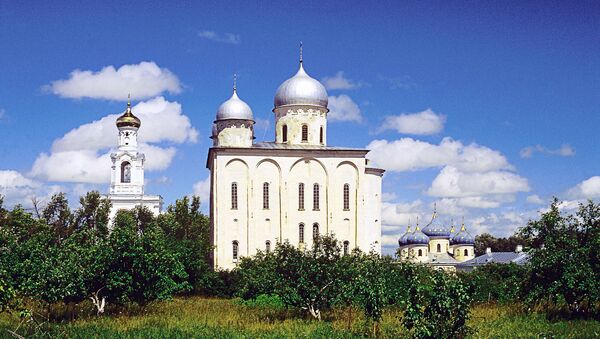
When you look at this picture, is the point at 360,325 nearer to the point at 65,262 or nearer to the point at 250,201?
the point at 65,262

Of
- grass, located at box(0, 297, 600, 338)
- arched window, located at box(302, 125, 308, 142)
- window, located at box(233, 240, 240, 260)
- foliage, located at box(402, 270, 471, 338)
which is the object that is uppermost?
arched window, located at box(302, 125, 308, 142)

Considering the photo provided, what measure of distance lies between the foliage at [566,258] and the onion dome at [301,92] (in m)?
26.1

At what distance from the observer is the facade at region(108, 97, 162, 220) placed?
227 feet

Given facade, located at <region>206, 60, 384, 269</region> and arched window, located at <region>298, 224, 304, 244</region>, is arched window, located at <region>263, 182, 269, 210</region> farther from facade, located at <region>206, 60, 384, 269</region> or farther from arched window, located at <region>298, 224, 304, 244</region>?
arched window, located at <region>298, 224, 304, 244</region>

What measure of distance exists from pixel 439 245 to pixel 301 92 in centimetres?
3300

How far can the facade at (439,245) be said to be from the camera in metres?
69.2

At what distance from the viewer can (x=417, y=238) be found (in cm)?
6919

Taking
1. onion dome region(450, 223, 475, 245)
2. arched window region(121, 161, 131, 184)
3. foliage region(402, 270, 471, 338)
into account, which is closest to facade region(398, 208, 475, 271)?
onion dome region(450, 223, 475, 245)

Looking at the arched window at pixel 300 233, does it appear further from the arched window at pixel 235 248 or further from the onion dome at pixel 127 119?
the onion dome at pixel 127 119

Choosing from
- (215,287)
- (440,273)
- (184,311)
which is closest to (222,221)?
(215,287)

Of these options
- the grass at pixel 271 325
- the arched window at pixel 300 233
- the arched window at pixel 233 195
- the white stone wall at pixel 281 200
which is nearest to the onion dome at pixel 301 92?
the white stone wall at pixel 281 200

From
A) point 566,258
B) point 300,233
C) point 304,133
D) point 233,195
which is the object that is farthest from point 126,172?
point 566,258

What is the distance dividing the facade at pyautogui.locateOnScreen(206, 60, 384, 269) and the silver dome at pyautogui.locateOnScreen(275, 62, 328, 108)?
370mm

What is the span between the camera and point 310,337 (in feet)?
59.7
